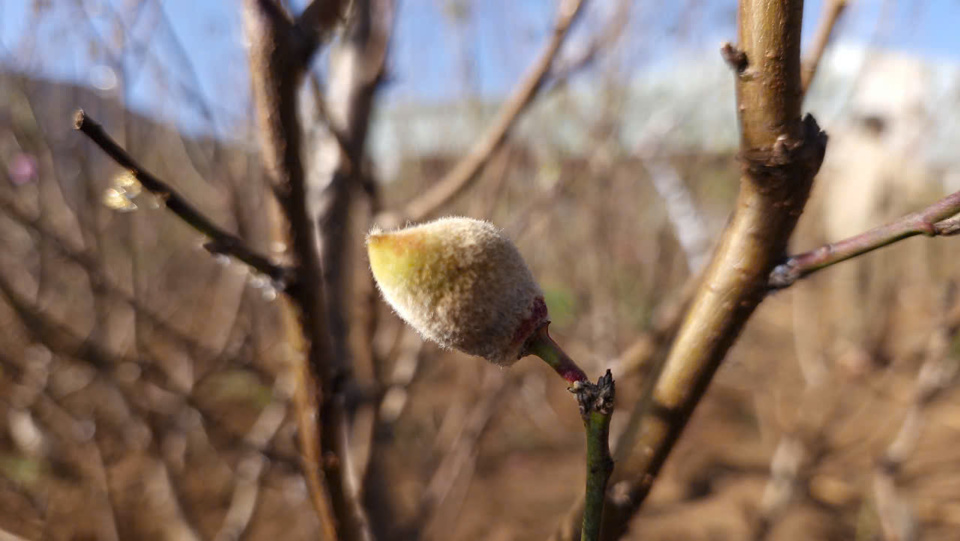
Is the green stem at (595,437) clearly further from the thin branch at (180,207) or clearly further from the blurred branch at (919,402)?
the blurred branch at (919,402)

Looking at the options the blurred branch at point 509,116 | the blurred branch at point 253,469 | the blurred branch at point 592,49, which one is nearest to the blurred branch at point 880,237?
the blurred branch at point 509,116

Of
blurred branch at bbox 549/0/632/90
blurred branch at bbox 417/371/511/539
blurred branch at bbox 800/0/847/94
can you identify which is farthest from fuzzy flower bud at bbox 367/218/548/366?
blurred branch at bbox 417/371/511/539

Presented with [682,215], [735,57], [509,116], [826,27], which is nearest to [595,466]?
[735,57]

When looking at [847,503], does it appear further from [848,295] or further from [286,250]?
[286,250]

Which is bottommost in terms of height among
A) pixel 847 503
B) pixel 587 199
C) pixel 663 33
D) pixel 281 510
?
pixel 281 510

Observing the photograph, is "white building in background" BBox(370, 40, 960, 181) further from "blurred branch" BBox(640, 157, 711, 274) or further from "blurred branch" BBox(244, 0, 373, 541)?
"blurred branch" BBox(244, 0, 373, 541)

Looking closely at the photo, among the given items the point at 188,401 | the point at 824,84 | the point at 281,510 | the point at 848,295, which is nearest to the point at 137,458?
the point at 281,510
